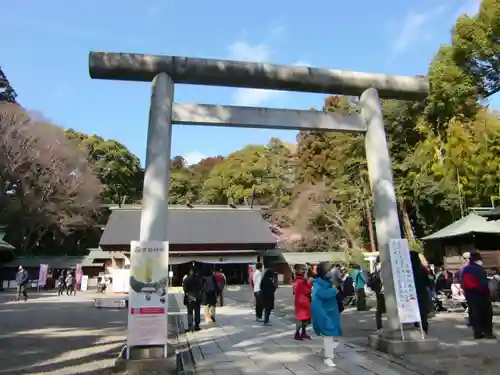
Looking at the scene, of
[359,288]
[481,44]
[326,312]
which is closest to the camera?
[326,312]

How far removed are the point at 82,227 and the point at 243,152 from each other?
2055cm

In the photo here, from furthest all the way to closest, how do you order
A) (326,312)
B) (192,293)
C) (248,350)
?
1. (192,293)
2. (248,350)
3. (326,312)

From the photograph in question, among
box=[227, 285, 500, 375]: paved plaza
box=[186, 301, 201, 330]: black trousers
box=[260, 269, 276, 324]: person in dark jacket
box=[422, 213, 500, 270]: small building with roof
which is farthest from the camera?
box=[422, 213, 500, 270]: small building with roof

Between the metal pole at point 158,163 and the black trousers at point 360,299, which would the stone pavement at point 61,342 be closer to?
the metal pole at point 158,163

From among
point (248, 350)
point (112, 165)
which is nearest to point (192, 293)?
point (248, 350)

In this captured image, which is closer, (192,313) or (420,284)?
(420,284)

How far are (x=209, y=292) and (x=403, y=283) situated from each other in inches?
192

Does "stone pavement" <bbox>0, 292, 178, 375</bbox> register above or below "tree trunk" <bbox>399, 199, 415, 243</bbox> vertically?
below

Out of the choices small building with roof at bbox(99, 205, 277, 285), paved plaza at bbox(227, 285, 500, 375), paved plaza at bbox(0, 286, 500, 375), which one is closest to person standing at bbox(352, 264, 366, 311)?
paved plaza at bbox(0, 286, 500, 375)

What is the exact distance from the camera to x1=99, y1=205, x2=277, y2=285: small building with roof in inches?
1136

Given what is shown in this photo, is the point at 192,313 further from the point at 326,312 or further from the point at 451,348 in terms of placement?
the point at 451,348

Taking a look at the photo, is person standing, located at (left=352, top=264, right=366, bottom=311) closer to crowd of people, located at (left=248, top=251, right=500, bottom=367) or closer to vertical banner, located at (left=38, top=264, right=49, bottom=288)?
crowd of people, located at (left=248, top=251, right=500, bottom=367)

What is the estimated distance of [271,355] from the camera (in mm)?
6391

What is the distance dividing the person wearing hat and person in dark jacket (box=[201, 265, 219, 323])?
5.39 meters
